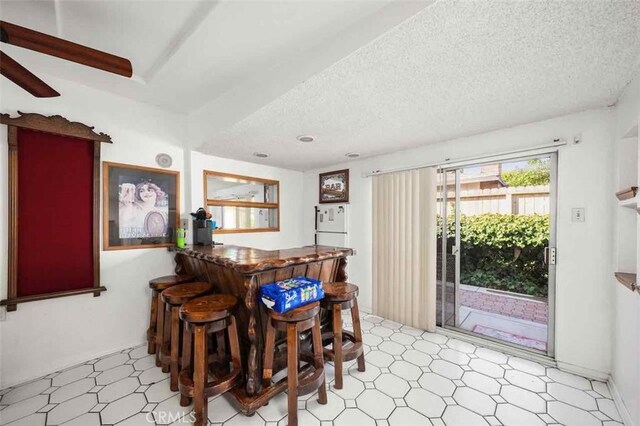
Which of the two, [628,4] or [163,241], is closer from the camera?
[628,4]

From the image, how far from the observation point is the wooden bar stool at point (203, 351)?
1546mm

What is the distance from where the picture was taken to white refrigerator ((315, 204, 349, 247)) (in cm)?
371

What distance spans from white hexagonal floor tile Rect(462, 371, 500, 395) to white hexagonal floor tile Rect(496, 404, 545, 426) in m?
0.16

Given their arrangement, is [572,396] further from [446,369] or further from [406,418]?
[406,418]

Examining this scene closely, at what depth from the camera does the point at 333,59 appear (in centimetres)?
143

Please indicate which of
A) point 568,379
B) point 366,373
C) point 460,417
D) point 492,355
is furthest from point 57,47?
point 568,379

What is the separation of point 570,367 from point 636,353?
2.67 feet

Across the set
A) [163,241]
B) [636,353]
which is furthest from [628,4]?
[163,241]

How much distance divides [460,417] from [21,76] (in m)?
3.06

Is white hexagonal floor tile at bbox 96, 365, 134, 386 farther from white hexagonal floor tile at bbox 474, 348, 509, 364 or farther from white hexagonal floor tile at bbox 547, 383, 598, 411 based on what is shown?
white hexagonal floor tile at bbox 547, 383, 598, 411

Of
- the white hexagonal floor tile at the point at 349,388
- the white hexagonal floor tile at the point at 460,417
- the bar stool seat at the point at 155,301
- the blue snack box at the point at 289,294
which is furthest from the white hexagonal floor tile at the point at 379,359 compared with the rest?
the bar stool seat at the point at 155,301

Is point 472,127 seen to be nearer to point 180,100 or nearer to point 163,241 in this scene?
point 180,100

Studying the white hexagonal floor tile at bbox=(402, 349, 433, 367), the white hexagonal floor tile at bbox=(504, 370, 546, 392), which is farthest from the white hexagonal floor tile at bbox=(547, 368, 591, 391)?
the white hexagonal floor tile at bbox=(402, 349, 433, 367)

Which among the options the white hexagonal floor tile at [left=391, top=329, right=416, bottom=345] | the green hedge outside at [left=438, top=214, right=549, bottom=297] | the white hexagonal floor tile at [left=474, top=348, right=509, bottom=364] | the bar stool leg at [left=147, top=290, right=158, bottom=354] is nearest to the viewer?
the white hexagonal floor tile at [left=474, top=348, right=509, bottom=364]
